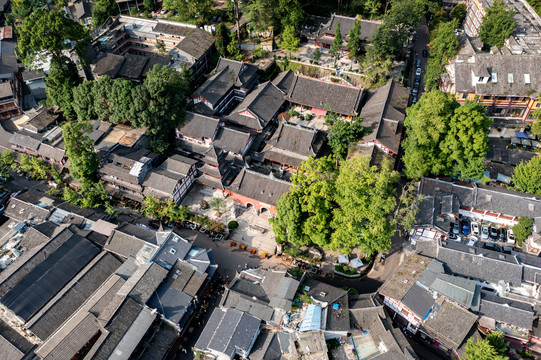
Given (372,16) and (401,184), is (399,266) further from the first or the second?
(372,16)

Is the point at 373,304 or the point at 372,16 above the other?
the point at 372,16

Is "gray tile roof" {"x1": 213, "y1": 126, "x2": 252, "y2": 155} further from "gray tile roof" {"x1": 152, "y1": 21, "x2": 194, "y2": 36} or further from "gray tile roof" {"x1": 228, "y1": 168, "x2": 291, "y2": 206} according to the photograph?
"gray tile roof" {"x1": 152, "y1": 21, "x2": 194, "y2": 36}

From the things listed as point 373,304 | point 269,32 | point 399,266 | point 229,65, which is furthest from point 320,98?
point 373,304

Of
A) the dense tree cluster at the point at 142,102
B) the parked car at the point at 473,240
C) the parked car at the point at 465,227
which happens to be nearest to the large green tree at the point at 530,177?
the parked car at the point at 465,227

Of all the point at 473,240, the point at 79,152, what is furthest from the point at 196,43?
the point at 473,240

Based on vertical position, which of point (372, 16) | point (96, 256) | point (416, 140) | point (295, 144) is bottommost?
point (96, 256)
